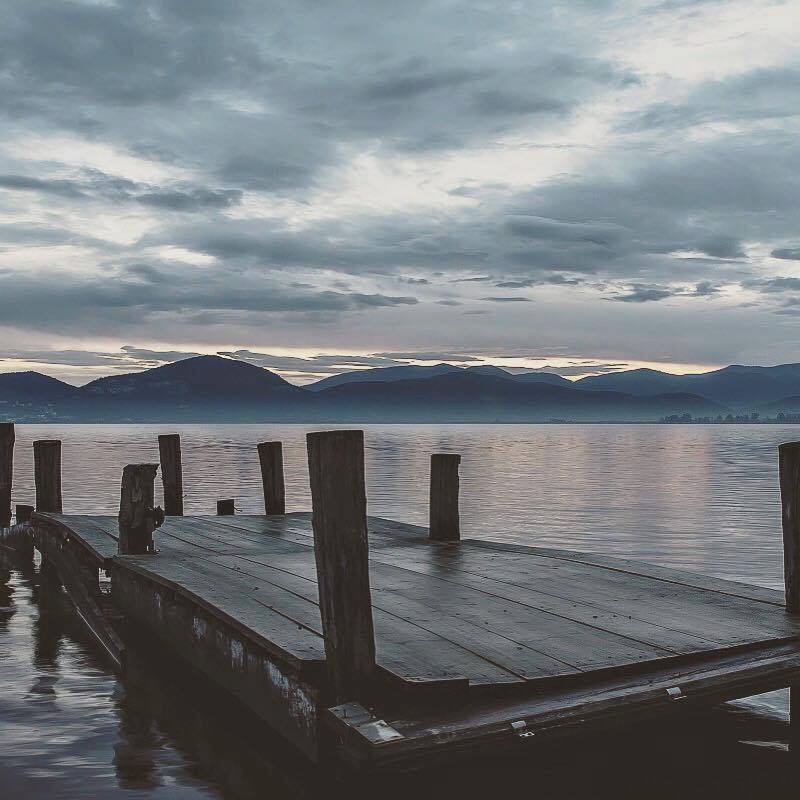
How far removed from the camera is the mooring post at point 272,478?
16.3 metres

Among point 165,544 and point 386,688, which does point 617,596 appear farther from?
point 165,544

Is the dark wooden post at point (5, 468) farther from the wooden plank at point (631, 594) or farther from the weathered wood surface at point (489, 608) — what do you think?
the wooden plank at point (631, 594)

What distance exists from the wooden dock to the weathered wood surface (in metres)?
0.02

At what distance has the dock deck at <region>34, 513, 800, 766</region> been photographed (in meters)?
5.42

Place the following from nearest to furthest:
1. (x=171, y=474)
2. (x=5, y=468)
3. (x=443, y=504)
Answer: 1. (x=443, y=504)
2. (x=171, y=474)
3. (x=5, y=468)

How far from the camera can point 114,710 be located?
902cm

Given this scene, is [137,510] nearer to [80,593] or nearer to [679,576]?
[80,593]

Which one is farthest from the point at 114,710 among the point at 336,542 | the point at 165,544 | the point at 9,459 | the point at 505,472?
the point at 505,472

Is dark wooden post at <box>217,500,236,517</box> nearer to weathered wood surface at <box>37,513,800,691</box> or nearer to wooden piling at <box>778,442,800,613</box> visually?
weathered wood surface at <box>37,513,800,691</box>

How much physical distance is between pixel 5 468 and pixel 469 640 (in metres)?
14.5

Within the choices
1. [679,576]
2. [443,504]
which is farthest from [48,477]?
[679,576]

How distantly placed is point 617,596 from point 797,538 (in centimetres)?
161

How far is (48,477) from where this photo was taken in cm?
1673

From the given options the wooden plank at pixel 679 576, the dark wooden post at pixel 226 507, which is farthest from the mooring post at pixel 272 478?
the wooden plank at pixel 679 576
